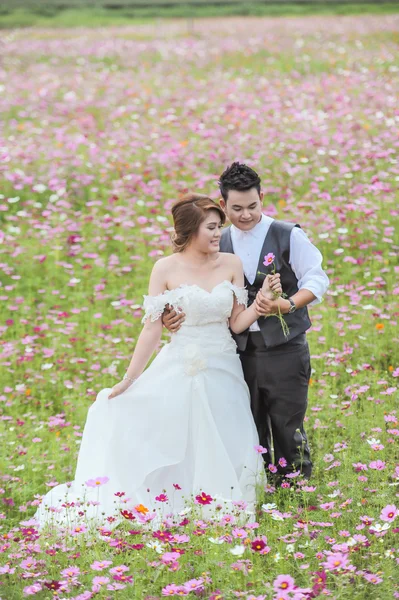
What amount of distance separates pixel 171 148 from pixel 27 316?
4.92 metres

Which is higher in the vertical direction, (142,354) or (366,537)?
(142,354)

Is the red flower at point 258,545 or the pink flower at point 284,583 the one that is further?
the red flower at point 258,545

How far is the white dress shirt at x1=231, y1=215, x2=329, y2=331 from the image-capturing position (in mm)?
4977

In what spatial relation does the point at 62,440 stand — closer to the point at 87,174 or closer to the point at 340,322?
the point at 340,322

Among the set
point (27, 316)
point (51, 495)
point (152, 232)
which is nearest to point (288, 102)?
point (152, 232)

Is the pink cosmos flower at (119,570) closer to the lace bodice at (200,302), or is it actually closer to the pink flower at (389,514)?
the pink flower at (389,514)

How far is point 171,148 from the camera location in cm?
1282

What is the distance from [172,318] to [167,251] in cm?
468

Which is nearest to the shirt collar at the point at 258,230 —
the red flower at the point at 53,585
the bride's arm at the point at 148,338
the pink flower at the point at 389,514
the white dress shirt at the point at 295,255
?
the white dress shirt at the point at 295,255

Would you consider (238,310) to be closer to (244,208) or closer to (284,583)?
(244,208)

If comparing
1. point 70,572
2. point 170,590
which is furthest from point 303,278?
point 70,572

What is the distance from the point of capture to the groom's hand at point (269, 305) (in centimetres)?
489

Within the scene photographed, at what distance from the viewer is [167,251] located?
9.84 m

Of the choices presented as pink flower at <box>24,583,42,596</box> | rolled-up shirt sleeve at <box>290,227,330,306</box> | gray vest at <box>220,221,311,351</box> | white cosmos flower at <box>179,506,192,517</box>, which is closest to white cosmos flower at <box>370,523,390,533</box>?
white cosmos flower at <box>179,506,192,517</box>
